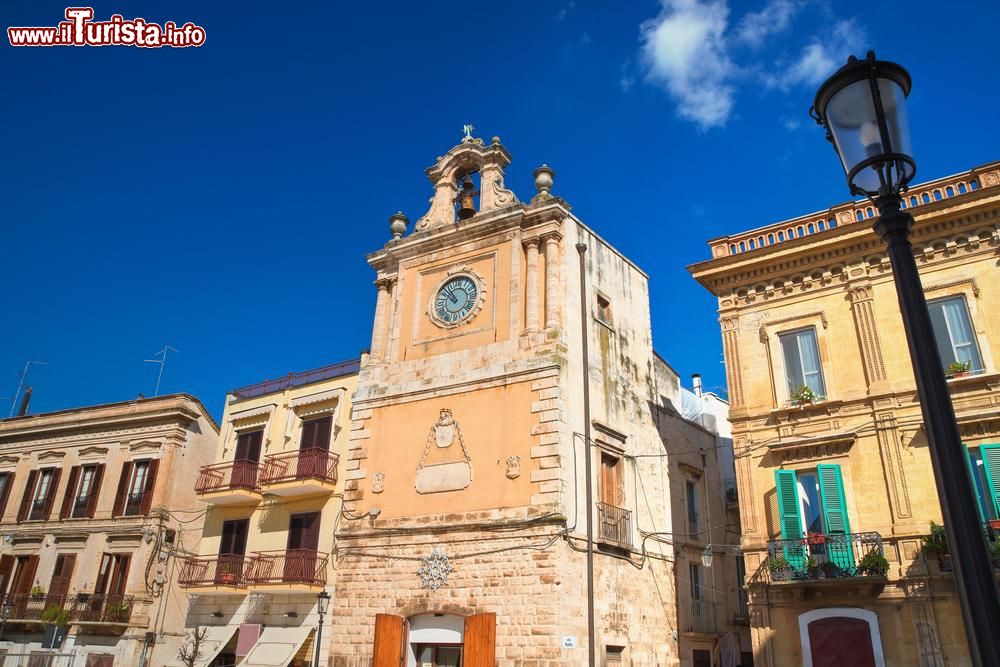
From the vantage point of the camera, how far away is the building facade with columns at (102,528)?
26.3 metres

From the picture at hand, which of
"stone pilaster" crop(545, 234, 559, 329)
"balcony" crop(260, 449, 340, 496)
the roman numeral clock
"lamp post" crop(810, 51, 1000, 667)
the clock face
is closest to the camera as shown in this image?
"lamp post" crop(810, 51, 1000, 667)

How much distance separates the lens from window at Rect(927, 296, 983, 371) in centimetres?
1602

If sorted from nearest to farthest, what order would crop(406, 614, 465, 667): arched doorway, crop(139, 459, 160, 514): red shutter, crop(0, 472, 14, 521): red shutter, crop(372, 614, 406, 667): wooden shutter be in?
crop(406, 614, 465, 667): arched doorway
crop(372, 614, 406, 667): wooden shutter
crop(139, 459, 160, 514): red shutter
crop(0, 472, 14, 521): red shutter

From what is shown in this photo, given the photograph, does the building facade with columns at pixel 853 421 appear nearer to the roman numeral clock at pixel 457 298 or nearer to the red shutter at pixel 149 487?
the roman numeral clock at pixel 457 298

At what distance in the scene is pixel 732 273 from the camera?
758 inches

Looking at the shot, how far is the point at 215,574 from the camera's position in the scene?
82.0ft

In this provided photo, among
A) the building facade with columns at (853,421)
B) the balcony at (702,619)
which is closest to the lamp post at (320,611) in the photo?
the balcony at (702,619)

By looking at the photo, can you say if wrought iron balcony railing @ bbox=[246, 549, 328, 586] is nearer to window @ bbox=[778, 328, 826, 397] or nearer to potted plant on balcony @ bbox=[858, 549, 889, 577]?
window @ bbox=[778, 328, 826, 397]

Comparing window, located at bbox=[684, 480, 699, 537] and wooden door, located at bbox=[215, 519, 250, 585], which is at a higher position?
window, located at bbox=[684, 480, 699, 537]

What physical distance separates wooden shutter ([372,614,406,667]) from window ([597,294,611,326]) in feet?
32.5

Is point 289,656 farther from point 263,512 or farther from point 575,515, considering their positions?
point 575,515

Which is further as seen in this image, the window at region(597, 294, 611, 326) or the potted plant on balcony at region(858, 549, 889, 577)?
the window at region(597, 294, 611, 326)

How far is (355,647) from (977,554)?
18229 mm

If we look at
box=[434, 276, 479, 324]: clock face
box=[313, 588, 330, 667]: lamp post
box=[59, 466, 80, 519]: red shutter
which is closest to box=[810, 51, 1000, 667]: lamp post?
box=[434, 276, 479, 324]: clock face
